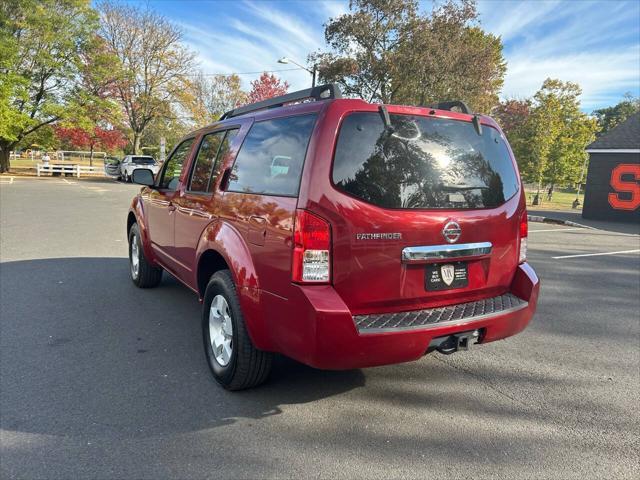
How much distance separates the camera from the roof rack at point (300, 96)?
116 inches

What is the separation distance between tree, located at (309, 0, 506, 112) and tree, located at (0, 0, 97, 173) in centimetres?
1738

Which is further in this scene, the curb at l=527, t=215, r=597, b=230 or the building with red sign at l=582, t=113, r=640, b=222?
the building with red sign at l=582, t=113, r=640, b=222

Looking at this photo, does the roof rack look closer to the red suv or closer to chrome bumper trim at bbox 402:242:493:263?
the red suv

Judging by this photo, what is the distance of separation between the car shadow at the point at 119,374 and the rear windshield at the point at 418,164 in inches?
60.3

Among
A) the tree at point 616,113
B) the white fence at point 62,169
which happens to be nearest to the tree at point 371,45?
the white fence at point 62,169

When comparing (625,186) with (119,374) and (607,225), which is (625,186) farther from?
(119,374)

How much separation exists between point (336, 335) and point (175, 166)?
3.14m

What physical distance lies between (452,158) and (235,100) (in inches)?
1813

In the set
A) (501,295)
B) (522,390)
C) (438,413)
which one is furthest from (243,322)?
(522,390)

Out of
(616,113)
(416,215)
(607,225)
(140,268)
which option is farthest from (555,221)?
(616,113)

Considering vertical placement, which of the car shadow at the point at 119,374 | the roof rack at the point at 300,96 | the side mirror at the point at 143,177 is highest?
the roof rack at the point at 300,96

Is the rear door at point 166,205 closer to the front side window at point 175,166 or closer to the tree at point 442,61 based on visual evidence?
the front side window at point 175,166

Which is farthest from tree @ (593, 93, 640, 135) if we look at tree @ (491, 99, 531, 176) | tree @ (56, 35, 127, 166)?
tree @ (56, 35, 127, 166)

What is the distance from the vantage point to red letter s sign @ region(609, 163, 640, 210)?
20312 millimetres
